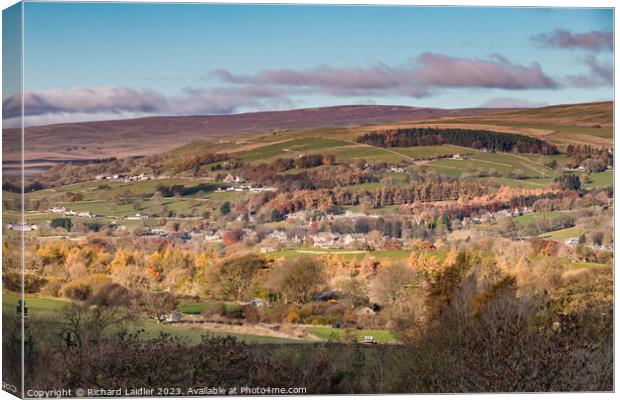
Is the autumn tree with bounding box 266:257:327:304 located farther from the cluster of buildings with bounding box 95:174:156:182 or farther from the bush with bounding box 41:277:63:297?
the bush with bounding box 41:277:63:297

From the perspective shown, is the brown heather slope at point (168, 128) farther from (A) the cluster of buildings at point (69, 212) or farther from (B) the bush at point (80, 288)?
(B) the bush at point (80, 288)

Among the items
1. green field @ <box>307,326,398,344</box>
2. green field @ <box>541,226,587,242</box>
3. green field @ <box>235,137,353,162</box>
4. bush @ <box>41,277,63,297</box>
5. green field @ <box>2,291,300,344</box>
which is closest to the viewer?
green field @ <box>2,291,300,344</box>

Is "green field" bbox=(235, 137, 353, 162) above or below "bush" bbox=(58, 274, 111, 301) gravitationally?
above

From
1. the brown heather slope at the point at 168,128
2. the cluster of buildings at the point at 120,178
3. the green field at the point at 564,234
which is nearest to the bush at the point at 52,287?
the brown heather slope at the point at 168,128

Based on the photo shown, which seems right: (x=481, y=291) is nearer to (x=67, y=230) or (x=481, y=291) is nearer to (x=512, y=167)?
(x=512, y=167)

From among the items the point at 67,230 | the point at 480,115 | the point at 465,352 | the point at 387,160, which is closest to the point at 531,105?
the point at 480,115

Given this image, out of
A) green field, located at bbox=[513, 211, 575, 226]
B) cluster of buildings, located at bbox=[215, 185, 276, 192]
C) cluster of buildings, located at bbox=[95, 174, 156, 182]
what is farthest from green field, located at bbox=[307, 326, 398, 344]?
cluster of buildings, located at bbox=[95, 174, 156, 182]

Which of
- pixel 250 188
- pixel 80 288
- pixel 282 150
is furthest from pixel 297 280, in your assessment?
pixel 80 288

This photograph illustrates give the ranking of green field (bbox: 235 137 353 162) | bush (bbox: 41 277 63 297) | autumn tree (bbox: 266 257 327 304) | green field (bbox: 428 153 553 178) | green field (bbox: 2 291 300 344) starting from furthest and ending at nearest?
1. green field (bbox: 428 153 553 178)
2. green field (bbox: 235 137 353 162)
3. autumn tree (bbox: 266 257 327 304)
4. bush (bbox: 41 277 63 297)
5. green field (bbox: 2 291 300 344)

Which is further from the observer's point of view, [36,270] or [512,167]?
[512,167]

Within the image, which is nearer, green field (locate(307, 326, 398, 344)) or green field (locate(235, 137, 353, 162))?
green field (locate(307, 326, 398, 344))

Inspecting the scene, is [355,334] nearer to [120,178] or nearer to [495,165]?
[495,165]
